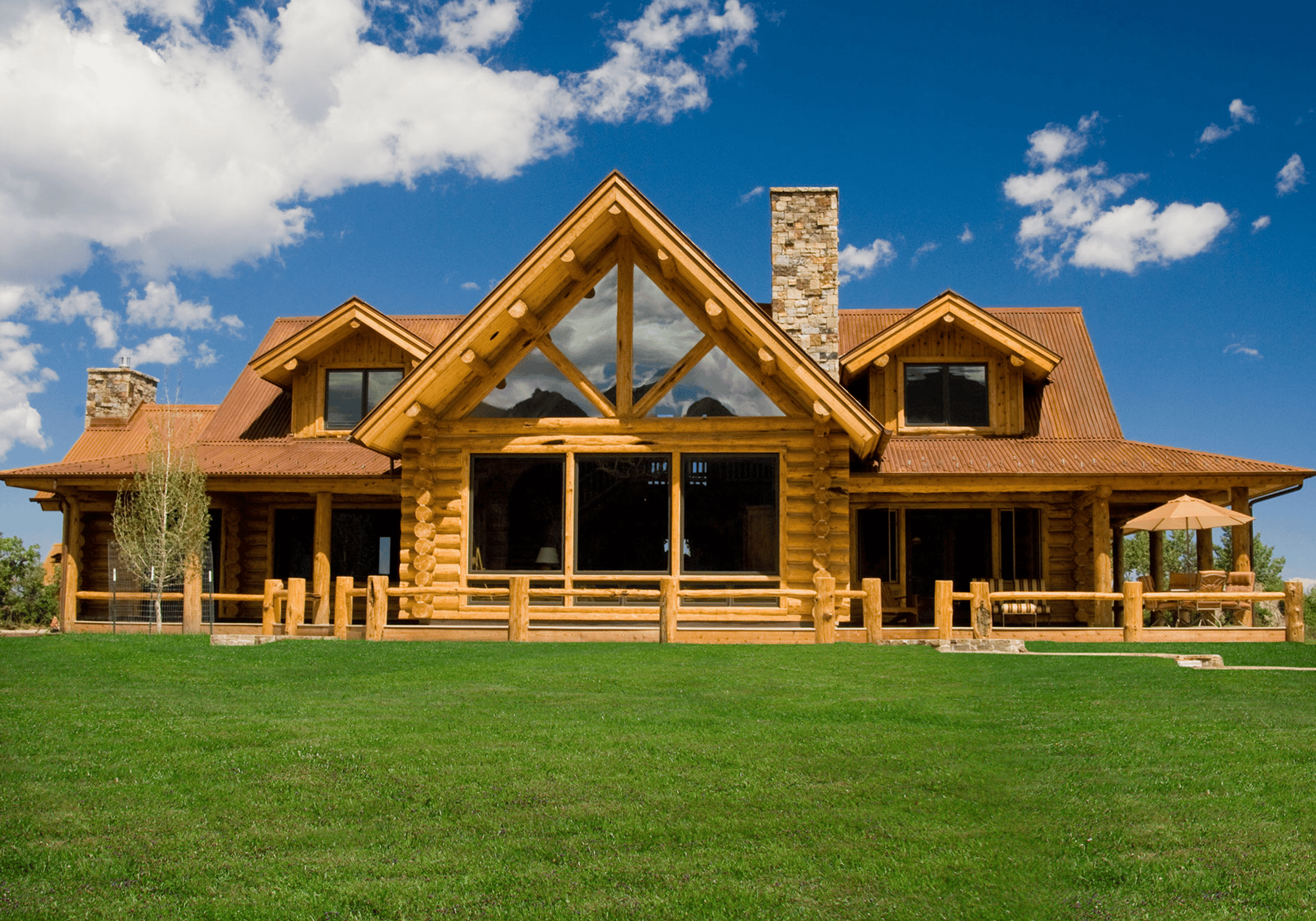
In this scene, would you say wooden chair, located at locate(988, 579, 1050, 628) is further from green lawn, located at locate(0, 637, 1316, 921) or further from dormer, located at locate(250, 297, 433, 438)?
dormer, located at locate(250, 297, 433, 438)

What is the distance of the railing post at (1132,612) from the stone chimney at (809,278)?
20.1 feet

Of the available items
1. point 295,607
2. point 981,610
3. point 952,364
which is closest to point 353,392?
point 295,607

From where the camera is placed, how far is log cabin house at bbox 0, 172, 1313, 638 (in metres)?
16.9

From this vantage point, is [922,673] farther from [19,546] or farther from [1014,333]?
[19,546]

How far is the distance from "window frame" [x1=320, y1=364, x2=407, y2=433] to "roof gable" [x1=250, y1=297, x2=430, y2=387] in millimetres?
698

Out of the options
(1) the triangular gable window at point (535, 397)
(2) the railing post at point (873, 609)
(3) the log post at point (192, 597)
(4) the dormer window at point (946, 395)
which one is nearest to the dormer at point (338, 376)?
(3) the log post at point (192, 597)

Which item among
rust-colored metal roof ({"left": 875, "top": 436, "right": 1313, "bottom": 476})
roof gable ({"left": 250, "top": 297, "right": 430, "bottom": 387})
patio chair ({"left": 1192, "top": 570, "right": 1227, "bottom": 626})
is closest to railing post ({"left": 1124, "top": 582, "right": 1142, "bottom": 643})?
patio chair ({"left": 1192, "top": 570, "right": 1227, "bottom": 626})

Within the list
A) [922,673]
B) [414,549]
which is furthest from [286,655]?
[922,673]

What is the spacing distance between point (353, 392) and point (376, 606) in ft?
24.0

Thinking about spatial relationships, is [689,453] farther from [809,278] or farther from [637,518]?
[809,278]

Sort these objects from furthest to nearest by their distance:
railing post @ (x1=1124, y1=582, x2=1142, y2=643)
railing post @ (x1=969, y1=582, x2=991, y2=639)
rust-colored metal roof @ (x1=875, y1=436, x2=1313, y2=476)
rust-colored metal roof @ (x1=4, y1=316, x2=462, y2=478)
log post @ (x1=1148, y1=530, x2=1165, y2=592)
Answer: log post @ (x1=1148, y1=530, x2=1165, y2=592), rust-colored metal roof @ (x1=4, y1=316, x2=462, y2=478), rust-colored metal roof @ (x1=875, y1=436, x2=1313, y2=476), railing post @ (x1=1124, y1=582, x2=1142, y2=643), railing post @ (x1=969, y1=582, x2=991, y2=639)

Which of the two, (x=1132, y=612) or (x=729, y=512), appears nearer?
(x=1132, y=612)

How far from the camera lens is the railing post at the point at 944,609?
14961 mm

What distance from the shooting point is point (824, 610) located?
1494 centimetres
